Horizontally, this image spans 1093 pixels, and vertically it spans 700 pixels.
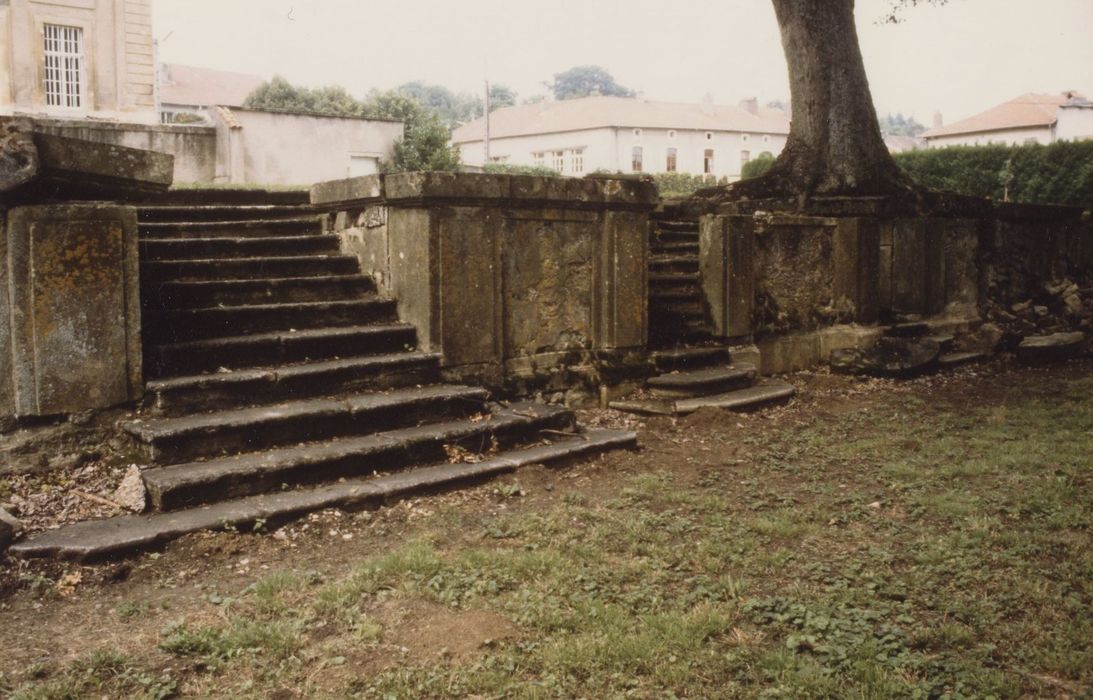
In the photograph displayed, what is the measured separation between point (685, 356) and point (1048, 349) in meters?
5.20

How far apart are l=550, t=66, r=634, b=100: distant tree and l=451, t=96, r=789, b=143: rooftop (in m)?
35.7

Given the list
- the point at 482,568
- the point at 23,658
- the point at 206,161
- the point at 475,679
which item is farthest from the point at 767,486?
the point at 206,161

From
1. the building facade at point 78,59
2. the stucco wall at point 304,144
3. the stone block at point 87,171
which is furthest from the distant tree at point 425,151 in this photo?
the stone block at point 87,171

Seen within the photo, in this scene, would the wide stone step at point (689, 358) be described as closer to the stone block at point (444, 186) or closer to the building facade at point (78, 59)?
the stone block at point (444, 186)

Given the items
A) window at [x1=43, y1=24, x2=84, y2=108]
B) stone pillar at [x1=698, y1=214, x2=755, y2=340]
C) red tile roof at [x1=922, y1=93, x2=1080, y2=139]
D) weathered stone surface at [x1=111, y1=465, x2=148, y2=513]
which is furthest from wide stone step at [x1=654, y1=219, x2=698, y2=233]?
red tile roof at [x1=922, y1=93, x2=1080, y2=139]

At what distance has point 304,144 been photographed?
950 inches

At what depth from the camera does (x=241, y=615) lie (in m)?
3.34

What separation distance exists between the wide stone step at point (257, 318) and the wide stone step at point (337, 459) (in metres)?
1.15

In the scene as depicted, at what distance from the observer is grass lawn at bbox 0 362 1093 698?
285 cm

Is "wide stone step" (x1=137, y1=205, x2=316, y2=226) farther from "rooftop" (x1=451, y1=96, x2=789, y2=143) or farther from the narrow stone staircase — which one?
"rooftop" (x1=451, y1=96, x2=789, y2=143)

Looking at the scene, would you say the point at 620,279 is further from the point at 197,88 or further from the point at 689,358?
the point at 197,88

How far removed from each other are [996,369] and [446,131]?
74.3 feet

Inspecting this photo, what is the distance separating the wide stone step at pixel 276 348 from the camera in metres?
5.15

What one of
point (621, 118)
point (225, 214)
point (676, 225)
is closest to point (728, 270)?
point (676, 225)
